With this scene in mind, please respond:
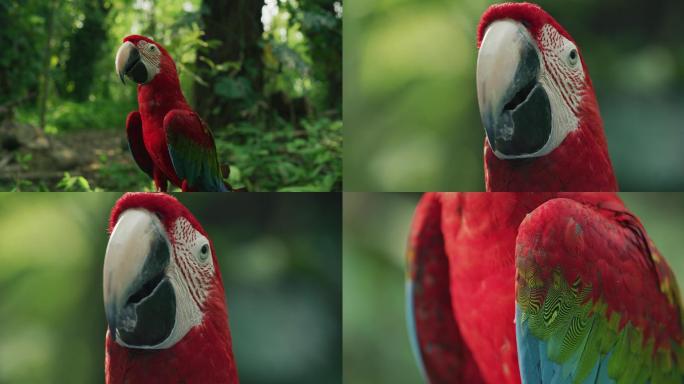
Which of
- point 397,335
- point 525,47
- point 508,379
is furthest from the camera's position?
point 397,335

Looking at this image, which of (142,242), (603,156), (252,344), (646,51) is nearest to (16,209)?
(142,242)

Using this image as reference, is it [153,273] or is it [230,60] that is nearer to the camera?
[153,273]

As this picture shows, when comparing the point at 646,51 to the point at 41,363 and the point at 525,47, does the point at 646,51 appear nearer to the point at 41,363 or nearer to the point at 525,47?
the point at 525,47

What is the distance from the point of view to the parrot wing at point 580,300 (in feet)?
3.10

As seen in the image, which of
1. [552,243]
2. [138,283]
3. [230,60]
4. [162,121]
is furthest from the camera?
[230,60]

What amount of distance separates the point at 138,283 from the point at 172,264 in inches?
2.6

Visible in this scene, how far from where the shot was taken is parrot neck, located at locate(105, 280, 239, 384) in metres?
1.08

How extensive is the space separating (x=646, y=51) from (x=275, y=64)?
69 cm

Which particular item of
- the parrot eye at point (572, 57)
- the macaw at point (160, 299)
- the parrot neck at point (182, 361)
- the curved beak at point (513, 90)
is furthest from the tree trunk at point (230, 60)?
the parrot eye at point (572, 57)

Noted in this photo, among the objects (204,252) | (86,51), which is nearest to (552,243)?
(204,252)

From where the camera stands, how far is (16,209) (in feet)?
4.28

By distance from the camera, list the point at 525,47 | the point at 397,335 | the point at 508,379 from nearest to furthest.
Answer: the point at 525,47
the point at 508,379
the point at 397,335

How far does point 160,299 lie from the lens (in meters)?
1.07

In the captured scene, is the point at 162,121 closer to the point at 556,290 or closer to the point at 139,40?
the point at 139,40
